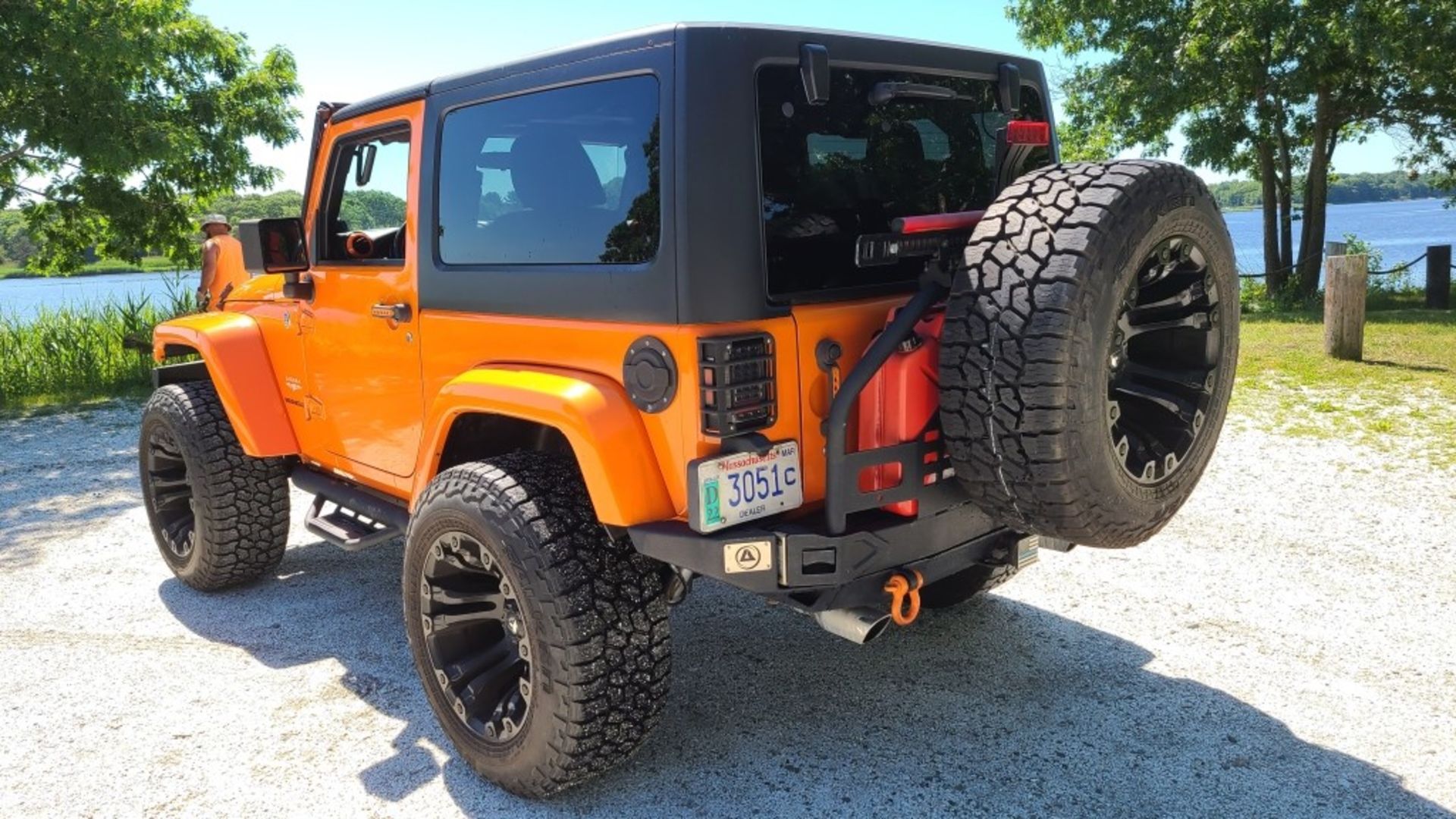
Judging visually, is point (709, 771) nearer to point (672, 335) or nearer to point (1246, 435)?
point (672, 335)

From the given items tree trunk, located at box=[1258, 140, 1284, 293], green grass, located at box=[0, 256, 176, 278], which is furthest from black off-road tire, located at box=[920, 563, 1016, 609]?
tree trunk, located at box=[1258, 140, 1284, 293]

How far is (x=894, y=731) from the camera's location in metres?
3.31

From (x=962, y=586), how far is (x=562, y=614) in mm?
1977

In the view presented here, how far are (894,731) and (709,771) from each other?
638 mm

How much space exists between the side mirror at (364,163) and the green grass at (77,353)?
340 inches

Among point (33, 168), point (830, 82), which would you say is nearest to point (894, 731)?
point (830, 82)

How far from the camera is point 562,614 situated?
269cm

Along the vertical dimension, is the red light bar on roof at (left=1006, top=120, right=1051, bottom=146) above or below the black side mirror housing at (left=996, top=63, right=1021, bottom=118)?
below

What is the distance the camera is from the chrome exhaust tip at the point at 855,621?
280 centimetres

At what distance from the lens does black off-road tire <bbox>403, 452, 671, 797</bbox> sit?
2.71 meters

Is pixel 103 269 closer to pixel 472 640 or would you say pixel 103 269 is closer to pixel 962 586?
pixel 472 640

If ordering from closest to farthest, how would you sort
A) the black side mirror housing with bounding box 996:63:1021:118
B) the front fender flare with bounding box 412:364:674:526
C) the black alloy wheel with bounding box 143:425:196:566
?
the front fender flare with bounding box 412:364:674:526
the black side mirror housing with bounding box 996:63:1021:118
the black alloy wheel with bounding box 143:425:196:566

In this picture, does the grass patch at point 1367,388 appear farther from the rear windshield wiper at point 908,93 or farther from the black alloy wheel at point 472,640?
the black alloy wheel at point 472,640

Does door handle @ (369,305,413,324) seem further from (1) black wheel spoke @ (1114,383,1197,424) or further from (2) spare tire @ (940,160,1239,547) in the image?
(1) black wheel spoke @ (1114,383,1197,424)
